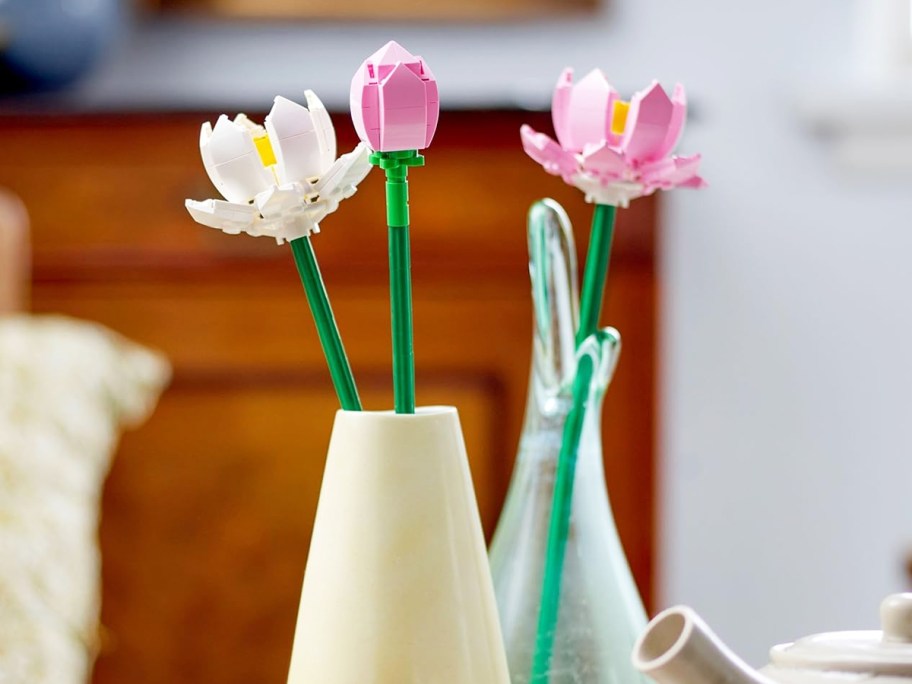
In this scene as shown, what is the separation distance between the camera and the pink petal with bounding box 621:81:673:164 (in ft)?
1.34

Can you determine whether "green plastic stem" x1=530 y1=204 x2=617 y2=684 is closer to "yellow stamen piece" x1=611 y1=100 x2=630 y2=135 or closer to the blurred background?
"yellow stamen piece" x1=611 y1=100 x2=630 y2=135

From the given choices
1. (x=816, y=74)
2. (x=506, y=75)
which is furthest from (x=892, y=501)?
(x=506, y=75)

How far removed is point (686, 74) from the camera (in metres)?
1.70

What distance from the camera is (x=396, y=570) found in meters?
0.38

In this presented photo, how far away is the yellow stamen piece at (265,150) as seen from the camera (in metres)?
0.38

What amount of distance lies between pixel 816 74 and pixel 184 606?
3.39 ft

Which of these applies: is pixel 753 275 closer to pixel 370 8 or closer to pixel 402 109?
pixel 370 8

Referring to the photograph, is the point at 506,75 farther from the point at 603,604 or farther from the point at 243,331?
the point at 603,604

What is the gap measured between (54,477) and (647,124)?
50 cm

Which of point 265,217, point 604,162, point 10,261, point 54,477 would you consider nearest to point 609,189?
point 604,162

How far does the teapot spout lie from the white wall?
1368mm

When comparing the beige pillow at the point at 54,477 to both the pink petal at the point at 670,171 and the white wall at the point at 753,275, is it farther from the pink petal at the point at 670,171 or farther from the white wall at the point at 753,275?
the white wall at the point at 753,275

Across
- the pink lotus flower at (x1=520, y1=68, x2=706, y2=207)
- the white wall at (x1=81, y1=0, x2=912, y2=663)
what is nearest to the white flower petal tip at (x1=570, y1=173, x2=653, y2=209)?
the pink lotus flower at (x1=520, y1=68, x2=706, y2=207)

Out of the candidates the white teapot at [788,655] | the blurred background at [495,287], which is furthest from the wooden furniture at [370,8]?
the white teapot at [788,655]
